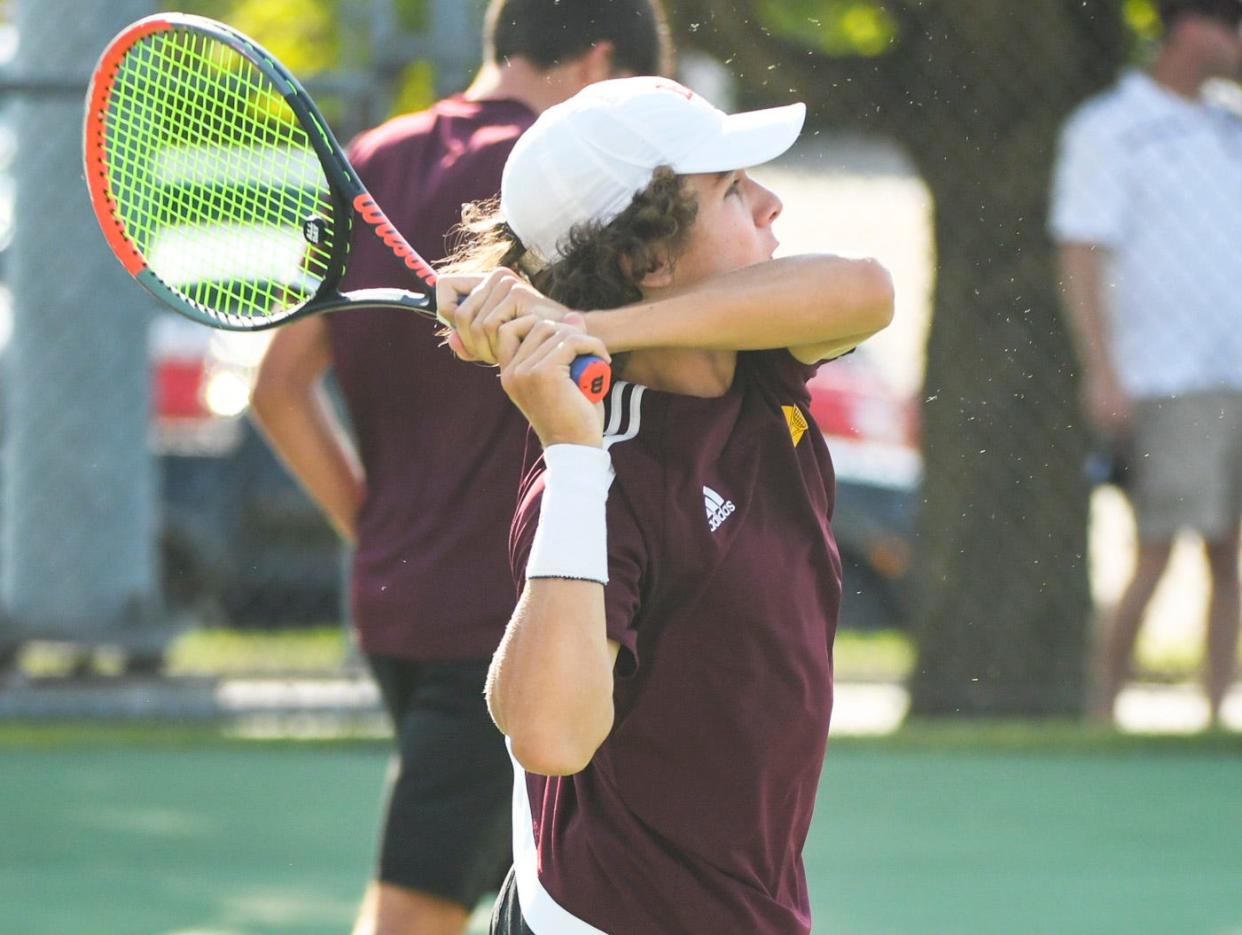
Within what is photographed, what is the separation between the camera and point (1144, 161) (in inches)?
236

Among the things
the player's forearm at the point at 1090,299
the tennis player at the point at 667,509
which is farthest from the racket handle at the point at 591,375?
the player's forearm at the point at 1090,299

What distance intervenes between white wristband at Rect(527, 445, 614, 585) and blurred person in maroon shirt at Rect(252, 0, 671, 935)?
3.24ft

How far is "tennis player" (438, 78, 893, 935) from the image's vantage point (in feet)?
6.62

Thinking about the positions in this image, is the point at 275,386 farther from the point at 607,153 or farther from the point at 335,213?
the point at 607,153

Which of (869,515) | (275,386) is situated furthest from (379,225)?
(869,515)

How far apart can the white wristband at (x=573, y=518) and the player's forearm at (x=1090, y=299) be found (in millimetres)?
4048

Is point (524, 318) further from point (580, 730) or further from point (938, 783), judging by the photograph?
point (938, 783)

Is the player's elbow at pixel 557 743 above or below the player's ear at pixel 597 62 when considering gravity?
below

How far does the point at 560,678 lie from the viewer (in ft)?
6.35

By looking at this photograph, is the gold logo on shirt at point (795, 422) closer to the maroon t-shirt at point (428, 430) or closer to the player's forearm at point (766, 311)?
the player's forearm at point (766, 311)

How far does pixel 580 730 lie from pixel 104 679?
15.7 ft

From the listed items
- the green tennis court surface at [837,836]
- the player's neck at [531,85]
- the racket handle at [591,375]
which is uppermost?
the player's neck at [531,85]

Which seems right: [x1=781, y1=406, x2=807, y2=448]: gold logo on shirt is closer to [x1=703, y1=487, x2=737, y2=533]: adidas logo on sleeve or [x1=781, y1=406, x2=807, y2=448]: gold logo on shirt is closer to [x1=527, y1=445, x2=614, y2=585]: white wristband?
[x1=703, y1=487, x2=737, y2=533]: adidas logo on sleeve

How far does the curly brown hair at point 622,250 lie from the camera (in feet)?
7.02
